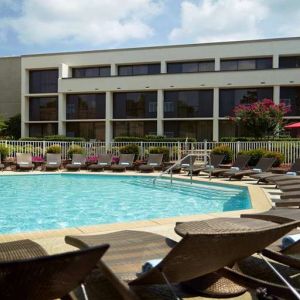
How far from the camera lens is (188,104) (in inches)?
1331

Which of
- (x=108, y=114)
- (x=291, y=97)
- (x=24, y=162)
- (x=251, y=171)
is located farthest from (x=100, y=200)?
(x=291, y=97)

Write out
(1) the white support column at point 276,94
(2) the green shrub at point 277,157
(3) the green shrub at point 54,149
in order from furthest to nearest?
(1) the white support column at point 276,94 < (3) the green shrub at point 54,149 < (2) the green shrub at point 277,157

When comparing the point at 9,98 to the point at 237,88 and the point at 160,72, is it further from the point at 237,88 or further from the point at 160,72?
the point at 237,88

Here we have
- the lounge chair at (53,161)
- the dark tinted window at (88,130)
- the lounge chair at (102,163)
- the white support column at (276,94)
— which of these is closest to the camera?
the lounge chair at (102,163)

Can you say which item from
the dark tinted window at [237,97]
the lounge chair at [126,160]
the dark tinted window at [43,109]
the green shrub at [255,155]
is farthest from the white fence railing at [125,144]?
the dark tinted window at [43,109]

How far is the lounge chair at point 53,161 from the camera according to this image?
1974 cm

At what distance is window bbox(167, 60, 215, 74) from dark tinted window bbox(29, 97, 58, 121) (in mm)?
10419

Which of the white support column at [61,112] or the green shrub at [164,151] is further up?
the white support column at [61,112]

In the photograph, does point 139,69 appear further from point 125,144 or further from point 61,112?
point 125,144

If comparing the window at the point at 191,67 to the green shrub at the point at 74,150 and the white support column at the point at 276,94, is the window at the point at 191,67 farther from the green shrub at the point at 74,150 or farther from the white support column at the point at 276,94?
the green shrub at the point at 74,150

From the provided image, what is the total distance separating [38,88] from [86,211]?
29.4 m

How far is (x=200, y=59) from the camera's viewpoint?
34188 millimetres

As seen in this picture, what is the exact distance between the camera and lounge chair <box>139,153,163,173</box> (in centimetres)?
1900

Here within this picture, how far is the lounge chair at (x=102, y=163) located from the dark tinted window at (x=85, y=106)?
15.8m
